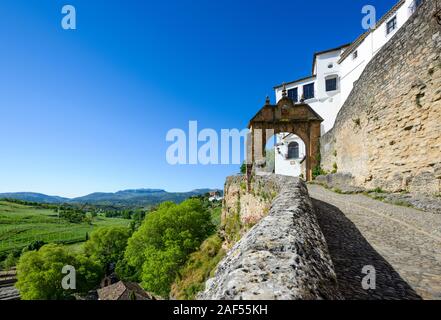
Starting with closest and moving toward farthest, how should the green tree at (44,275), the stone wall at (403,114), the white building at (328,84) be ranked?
the stone wall at (403,114), the white building at (328,84), the green tree at (44,275)

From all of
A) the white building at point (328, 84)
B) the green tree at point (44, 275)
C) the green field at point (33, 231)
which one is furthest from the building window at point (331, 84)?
the green field at point (33, 231)

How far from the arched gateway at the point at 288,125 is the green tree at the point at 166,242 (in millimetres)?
14055

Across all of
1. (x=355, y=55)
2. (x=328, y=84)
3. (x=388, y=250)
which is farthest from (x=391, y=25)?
(x=388, y=250)

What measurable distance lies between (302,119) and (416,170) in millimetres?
12605

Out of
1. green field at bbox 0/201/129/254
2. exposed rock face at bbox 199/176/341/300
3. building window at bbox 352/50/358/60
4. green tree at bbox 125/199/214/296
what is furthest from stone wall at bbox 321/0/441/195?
green field at bbox 0/201/129/254

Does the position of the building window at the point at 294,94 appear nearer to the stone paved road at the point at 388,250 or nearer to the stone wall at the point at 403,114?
the stone wall at the point at 403,114

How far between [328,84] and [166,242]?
91.2 ft

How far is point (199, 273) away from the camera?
21.1m

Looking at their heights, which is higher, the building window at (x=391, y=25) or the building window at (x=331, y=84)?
the building window at (x=391, y=25)

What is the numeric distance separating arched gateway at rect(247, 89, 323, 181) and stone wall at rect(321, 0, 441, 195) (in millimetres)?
→ 6780

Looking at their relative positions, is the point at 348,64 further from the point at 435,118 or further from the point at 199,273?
the point at 199,273

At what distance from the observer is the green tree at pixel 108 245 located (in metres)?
46.1

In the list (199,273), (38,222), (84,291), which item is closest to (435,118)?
(199,273)

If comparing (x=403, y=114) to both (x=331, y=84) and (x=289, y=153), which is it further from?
(x=331, y=84)
